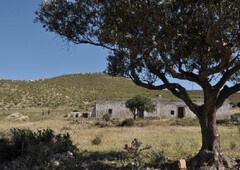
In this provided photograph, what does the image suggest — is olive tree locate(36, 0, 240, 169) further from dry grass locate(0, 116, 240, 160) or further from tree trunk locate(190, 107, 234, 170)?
dry grass locate(0, 116, 240, 160)

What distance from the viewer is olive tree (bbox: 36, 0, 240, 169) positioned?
25.8 feet

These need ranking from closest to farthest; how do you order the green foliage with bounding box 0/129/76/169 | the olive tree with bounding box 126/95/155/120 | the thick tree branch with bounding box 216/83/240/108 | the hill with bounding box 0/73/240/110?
the green foliage with bounding box 0/129/76/169 → the thick tree branch with bounding box 216/83/240/108 → the olive tree with bounding box 126/95/155/120 → the hill with bounding box 0/73/240/110

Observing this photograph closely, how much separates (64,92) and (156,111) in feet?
128

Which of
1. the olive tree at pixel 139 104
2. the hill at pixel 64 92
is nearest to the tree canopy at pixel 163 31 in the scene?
the olive tree at pixel 139 104

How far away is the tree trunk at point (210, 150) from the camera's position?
8648 mm

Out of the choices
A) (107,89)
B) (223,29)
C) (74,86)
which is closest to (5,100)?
(74,86)

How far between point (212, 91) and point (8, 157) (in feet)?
23.9

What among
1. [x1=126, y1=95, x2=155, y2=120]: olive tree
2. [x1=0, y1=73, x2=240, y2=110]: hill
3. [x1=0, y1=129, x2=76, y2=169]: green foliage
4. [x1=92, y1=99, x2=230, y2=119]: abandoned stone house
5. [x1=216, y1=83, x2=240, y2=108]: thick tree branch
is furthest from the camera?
[x1=0, y1=73, x2=240, y2=110]: hill

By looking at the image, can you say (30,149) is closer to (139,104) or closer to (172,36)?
(172,36)

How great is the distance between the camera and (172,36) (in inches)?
314

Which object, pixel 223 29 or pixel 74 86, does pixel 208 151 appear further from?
pixel 74 86

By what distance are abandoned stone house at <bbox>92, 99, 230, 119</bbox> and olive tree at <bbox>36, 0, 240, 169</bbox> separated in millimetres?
36438

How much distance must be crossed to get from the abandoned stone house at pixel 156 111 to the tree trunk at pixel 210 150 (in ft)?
124

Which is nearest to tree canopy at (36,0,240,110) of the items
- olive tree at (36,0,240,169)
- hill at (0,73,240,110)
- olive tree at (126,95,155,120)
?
olive tree at (36,0,240,169)
